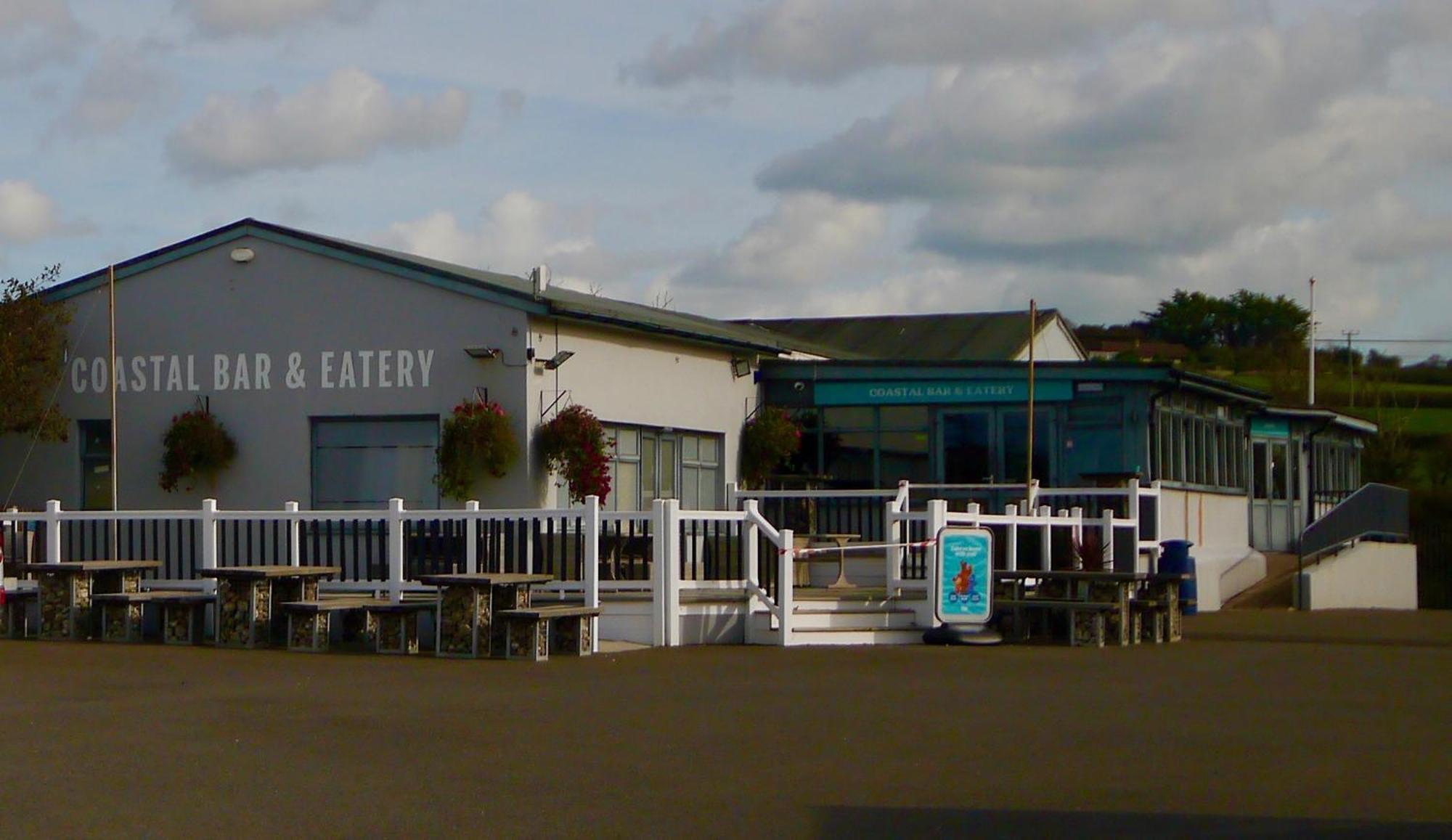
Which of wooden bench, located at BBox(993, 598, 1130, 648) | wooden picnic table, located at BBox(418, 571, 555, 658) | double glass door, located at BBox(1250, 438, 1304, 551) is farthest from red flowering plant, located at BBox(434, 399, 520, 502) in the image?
double glass door, located at BBox(1250, 438, 1304, 551)

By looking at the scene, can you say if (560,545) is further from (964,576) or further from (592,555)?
(964,576)

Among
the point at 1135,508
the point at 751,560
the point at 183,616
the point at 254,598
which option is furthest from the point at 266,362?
the point at 1135,508

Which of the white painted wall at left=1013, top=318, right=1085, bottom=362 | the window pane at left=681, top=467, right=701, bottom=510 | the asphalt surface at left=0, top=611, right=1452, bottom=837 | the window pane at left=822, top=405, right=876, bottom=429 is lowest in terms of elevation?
the asphalt surface at left=0, top=611, right=1452, bottom=837

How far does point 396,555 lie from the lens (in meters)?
16.7

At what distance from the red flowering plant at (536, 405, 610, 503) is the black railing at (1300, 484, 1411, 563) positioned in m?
13.0

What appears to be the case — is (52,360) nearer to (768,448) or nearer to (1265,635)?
(768,448)

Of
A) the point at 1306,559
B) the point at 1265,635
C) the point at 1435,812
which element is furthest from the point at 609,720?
the point at 1306,559

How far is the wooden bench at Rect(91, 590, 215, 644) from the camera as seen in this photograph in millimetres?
16797

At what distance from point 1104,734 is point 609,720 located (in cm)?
298

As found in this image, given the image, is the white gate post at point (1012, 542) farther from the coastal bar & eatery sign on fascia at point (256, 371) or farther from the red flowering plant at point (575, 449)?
the coastal bar & eatery sign on fascia at point (256, 371)

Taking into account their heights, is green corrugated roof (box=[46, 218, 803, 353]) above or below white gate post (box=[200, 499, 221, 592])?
above

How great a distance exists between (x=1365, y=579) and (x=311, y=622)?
2094cm

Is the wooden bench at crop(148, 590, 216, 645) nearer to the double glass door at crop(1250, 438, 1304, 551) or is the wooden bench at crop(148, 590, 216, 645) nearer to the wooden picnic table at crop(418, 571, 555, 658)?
the wooden picnic table at crop(418, 571, 555, 658)

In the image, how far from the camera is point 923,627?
693 inches
